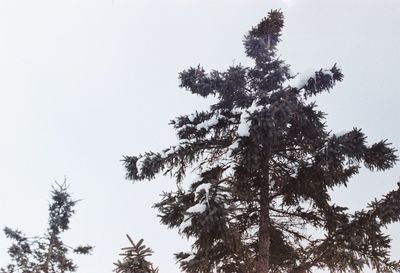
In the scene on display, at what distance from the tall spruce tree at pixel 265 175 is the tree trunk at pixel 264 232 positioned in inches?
0.9

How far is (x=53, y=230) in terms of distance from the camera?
59.8 feet

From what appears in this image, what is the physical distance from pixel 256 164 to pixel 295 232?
105 inches

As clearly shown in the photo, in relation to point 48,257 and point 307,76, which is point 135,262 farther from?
point 48,257

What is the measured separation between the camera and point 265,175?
971 centimetres

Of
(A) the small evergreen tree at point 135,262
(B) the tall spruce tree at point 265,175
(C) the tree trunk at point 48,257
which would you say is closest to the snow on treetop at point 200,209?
(B) the tall spruce tree at point 265,175

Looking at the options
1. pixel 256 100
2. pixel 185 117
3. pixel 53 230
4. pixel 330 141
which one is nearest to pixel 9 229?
pixel 53 230

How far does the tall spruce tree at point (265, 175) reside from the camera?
749cm

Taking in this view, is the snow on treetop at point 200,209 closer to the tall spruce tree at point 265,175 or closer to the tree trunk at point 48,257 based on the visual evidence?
the tall spruce tree at point 265,175

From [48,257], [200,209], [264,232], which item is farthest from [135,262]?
[48,257]

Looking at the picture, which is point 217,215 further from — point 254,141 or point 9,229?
point 9,229

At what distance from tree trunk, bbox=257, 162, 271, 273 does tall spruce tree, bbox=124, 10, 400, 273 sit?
2cm

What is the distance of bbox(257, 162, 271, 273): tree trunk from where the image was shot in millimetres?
8383

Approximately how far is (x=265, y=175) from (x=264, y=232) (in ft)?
5.04

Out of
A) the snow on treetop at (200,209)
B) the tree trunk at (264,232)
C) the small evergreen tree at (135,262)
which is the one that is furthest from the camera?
the tree trunk at (264,232)
